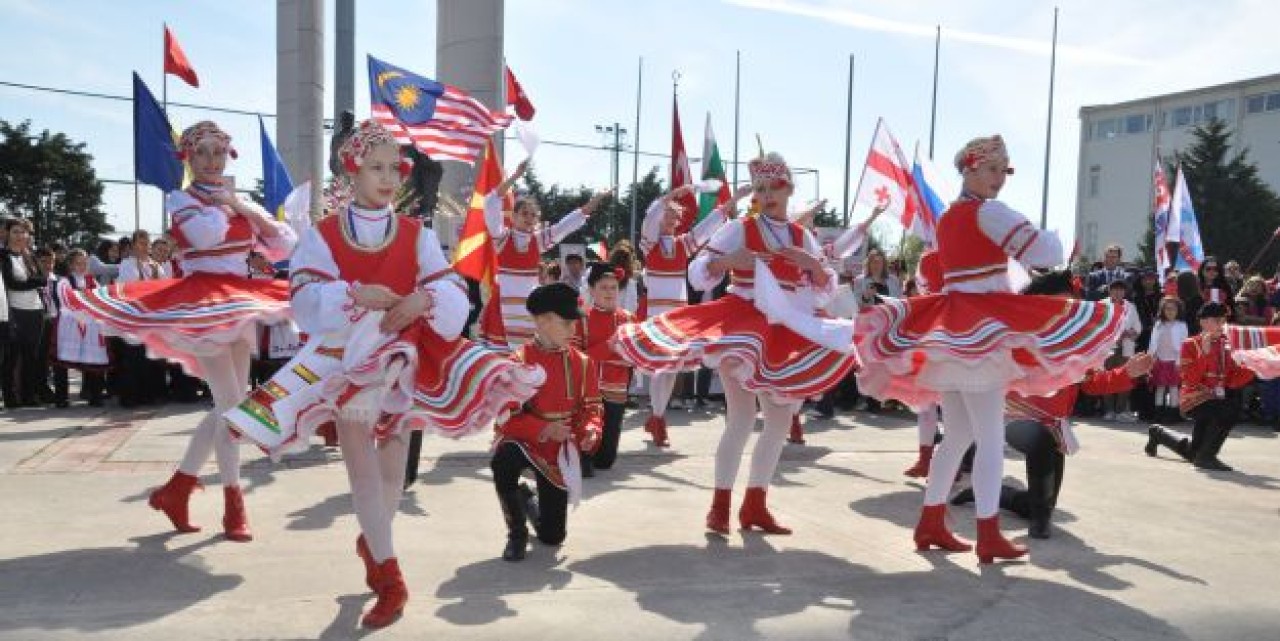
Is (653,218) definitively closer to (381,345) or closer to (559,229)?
(559,229)

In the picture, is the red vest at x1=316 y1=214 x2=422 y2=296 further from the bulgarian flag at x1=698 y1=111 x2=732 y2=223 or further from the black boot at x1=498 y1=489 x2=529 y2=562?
the bulgarian flag at x1=698 y1=111 x2=732 y2=223

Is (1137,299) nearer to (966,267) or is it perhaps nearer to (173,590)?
(966,267)

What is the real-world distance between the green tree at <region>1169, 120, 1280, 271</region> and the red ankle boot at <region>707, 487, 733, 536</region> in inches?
1825

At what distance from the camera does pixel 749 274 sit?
5520mm

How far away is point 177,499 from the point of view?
17.3 ft

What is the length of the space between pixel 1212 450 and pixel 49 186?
43.5m

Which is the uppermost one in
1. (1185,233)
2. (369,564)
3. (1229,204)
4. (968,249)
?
(1229,204)

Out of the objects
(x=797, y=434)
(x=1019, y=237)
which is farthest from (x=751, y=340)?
(x=797, y=434)

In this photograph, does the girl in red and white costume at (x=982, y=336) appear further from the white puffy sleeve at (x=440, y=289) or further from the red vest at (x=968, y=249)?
the white puffy sleeve at (x=440, y=289)

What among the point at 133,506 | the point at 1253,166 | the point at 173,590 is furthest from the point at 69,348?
the point at 1253,166

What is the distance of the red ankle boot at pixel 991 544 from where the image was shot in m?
5.03

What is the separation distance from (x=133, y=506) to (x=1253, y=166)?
51168 mm

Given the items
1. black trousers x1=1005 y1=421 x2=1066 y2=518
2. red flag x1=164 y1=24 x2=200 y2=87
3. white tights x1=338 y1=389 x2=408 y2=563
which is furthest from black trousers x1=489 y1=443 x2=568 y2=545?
red flag x1=164 y1=24 x2=200 y2=87

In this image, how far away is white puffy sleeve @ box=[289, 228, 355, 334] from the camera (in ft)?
12.5
